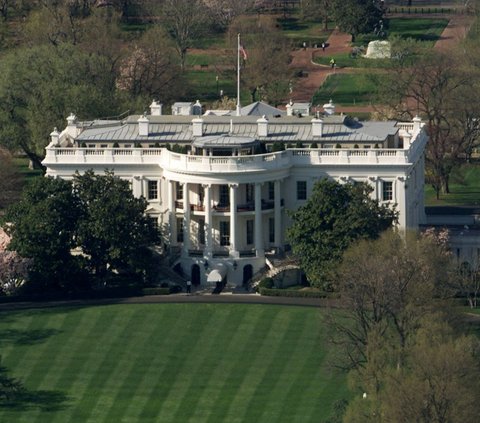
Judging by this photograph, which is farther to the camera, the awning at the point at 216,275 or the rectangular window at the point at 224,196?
the rectangular window at the point at 224,196

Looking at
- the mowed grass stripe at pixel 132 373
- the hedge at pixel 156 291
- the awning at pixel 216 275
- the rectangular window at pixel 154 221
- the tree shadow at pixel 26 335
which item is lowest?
the mowed grass stripe at pixel 132 373

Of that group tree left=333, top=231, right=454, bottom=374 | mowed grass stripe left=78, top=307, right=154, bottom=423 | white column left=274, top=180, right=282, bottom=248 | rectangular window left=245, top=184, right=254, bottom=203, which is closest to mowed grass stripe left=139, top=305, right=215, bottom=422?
mowed grass stripe left=78, top=307, right=154, bottom=423

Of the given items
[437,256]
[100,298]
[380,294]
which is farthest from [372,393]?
[100,298]

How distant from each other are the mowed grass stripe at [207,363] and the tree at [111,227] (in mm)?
9017

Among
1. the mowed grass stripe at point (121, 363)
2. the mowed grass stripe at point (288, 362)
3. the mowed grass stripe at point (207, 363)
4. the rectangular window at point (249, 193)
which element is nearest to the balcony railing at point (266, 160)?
the rectangular window at point (249, 193)

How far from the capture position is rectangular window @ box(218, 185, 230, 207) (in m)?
196

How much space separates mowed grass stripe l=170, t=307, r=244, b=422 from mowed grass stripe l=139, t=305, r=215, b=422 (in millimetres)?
811

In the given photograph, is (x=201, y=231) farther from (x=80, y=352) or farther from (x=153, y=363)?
(x=153, y=363)

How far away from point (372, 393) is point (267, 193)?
146 ft

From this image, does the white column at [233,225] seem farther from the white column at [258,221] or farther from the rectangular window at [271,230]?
the rectangular window at [271,230]

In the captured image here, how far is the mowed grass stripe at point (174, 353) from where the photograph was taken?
168875 mm

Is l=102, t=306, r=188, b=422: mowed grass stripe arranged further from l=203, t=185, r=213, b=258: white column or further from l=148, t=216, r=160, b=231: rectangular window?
l=203, t=185, r=213, b=258: white column

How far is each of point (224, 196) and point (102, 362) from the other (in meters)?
23.2

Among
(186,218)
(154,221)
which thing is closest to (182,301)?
(186,218)
